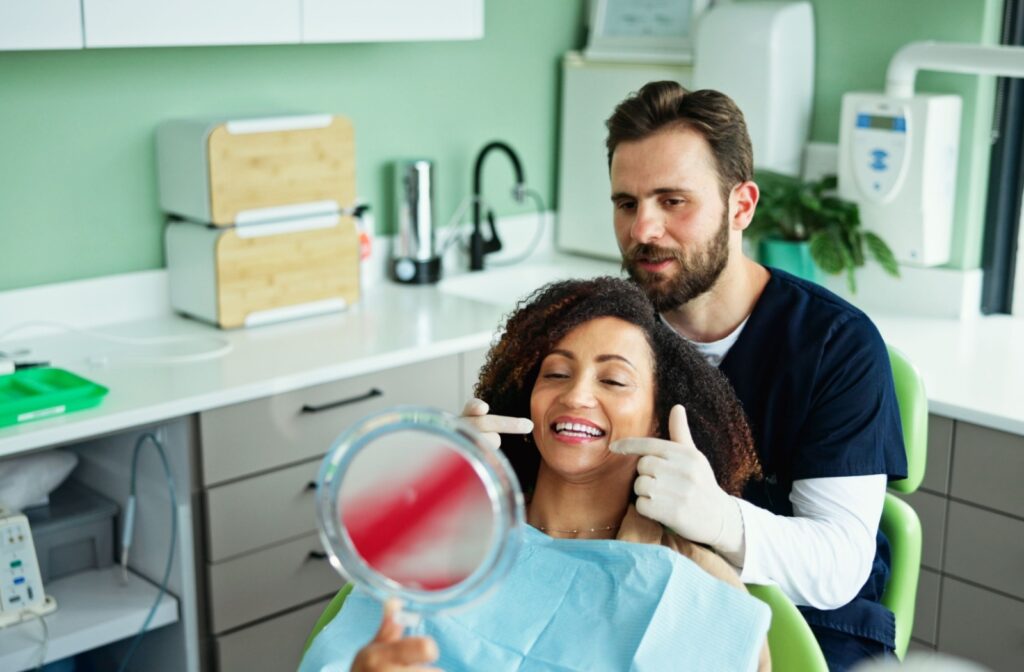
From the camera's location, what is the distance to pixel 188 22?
244 centimetres

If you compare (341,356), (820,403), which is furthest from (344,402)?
(820,403)

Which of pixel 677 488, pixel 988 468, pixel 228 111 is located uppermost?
pixel 228 111

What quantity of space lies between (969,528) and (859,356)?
84 cm

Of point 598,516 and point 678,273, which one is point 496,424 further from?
point 678,273

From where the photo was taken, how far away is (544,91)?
3.56 meters

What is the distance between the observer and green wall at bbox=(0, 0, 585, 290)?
2.60 meters

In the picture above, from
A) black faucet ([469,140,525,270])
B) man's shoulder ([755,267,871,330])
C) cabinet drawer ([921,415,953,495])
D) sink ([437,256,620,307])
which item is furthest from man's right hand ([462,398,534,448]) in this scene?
black faucet ([469,140,525,270])

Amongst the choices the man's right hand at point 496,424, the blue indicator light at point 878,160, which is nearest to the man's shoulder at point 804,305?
the man's right hand at point 496,424

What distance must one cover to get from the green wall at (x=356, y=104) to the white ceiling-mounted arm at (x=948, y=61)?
0.13 m

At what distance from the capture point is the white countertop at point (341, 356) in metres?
2.24

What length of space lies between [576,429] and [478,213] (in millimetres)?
1821

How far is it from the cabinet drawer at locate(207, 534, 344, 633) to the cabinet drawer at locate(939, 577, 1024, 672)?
1259 mm

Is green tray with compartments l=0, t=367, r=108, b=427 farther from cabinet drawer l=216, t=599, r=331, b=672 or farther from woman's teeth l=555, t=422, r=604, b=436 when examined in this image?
woman's teeth l=555, t=422, r=604, b=436

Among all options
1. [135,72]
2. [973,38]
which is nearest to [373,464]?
[135,72]
